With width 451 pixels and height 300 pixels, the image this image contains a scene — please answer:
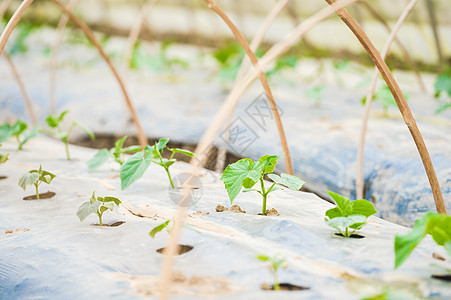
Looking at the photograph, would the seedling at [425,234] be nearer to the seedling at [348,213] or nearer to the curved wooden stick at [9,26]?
the seedling at [348,213]

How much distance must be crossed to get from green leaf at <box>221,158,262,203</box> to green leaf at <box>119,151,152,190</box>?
12.2 inches

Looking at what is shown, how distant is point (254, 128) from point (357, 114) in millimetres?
722

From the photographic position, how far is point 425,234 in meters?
0.90

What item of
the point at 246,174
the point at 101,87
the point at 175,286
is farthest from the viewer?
the point at 101,87

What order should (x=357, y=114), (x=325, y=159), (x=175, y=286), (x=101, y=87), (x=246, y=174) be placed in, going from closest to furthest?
1. (x=175, y=286)
2. (x=246, y=174)
3. (x=325, y=159)
4. (x=357, y=114)
5. (x=101, y=87)

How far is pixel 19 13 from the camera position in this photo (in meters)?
1.50

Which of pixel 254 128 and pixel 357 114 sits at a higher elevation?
pixel 357 114

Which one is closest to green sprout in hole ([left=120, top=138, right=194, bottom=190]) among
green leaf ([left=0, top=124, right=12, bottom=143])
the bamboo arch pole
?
the bamboo arch pole

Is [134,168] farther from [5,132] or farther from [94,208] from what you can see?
[5,132]

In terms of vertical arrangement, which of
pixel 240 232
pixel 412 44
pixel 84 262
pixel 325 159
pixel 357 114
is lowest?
pixel 84 262

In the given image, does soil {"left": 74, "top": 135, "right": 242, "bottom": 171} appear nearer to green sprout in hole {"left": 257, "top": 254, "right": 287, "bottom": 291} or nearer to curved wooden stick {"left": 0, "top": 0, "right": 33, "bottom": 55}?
curved wooden stick {"left": 0, "top": 0, "right": 33, "bottom": 55}

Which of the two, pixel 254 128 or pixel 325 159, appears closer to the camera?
pixel 325 159

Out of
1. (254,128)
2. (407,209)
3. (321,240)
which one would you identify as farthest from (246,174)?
(254,128)

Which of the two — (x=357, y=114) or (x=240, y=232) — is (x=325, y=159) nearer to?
(x=357, y=114)
